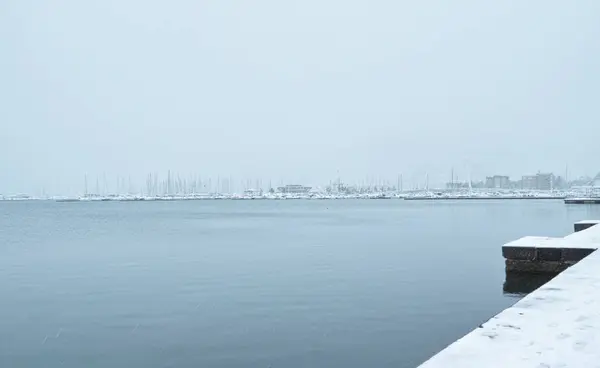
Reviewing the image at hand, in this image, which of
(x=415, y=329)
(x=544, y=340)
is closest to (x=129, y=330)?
(x=415, y=329)

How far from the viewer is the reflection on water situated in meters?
19.1

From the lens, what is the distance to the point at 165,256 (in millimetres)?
33094

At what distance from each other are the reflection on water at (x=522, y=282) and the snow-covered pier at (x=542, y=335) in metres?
7.35

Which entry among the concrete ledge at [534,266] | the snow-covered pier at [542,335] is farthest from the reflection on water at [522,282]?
the snow-covered pier at [542,335]

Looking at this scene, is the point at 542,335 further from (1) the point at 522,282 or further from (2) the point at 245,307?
(1) the point at 522,282

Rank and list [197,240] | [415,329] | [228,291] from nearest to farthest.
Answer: [415,329] < [228,291] < [197,240]

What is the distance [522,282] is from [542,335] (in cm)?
1372

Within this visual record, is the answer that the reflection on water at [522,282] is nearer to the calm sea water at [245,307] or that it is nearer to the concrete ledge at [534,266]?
the concrete ledge at [534,266]

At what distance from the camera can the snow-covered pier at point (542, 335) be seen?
21.5 feet

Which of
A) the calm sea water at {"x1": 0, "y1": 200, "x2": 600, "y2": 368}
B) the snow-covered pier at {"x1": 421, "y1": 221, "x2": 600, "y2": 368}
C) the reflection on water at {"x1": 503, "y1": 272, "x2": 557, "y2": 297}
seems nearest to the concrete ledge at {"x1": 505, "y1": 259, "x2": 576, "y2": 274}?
the reflection on water at {"x1": 503, "y1": 272, "x2": 557, "y2": 297}

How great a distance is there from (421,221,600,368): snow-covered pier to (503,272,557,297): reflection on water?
735 cm

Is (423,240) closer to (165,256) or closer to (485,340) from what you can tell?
(165,256)

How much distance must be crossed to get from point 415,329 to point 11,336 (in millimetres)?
10383

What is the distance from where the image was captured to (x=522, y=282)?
66.8 ft
